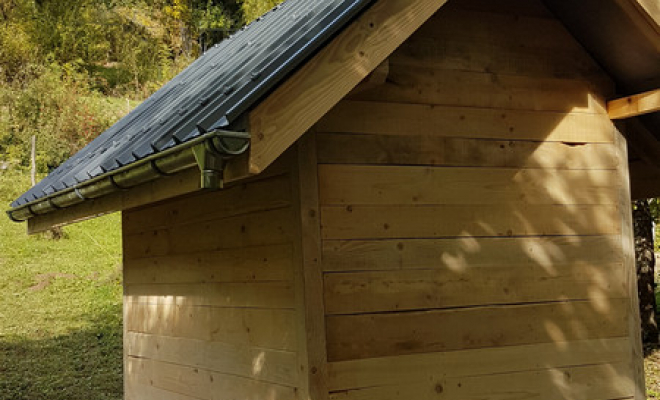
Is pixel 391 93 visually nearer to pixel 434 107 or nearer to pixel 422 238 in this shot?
pixel 434 107

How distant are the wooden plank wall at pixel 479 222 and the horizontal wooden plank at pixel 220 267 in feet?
0.99

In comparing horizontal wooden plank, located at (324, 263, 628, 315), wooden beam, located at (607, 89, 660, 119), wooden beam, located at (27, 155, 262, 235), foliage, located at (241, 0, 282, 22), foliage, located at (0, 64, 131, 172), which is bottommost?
horizontal wooden plank, located at (324, 263, 628, 315)

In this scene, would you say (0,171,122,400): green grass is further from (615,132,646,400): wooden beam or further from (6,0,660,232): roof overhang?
(615,132,646,400): wooden beam

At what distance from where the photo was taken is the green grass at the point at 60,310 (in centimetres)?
1144

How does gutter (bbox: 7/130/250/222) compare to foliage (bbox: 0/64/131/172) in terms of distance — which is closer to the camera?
gutter (bbox: 7/130/250/222)

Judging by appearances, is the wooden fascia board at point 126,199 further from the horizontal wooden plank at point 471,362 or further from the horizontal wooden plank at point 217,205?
the horizontal wooden plank at point 471,362

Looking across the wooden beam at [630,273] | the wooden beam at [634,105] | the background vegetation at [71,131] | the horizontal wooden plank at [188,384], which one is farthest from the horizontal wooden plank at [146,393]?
the background vegetation at [71,131]

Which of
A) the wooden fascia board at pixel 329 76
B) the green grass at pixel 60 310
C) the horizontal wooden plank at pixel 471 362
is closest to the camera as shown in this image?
the wooden fascia board at pixel 329 76

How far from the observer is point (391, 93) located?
171 inches

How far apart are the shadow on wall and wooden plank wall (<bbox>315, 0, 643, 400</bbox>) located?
7554 millimetres

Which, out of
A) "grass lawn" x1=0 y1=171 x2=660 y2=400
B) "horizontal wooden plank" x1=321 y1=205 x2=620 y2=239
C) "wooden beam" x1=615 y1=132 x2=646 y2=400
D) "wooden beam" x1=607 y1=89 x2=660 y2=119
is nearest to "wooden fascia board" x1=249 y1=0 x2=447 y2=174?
"horizontal wooden plank" x1=321 y1=205 x2=620 y2=239

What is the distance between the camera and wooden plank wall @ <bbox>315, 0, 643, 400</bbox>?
4.10m

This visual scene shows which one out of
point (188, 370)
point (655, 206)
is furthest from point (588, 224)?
point (655, 206)

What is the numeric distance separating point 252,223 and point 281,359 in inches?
30.7
